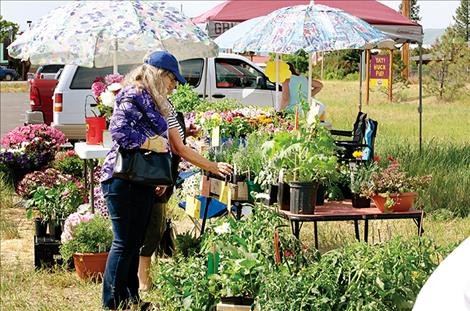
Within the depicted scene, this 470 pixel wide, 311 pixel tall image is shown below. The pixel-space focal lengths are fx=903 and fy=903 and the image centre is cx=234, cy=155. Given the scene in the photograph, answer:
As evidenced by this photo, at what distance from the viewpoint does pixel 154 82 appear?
4996mm

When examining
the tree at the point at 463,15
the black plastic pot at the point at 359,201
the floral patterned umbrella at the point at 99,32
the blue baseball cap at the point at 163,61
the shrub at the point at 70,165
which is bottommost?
the shrub at the point at 70,165

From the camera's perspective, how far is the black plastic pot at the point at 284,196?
5.07 meters

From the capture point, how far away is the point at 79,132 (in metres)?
14.0

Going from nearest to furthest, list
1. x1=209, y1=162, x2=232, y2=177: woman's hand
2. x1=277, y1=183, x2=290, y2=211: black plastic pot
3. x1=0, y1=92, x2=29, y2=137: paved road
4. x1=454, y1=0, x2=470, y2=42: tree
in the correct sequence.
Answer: x1=277, y1=183, x2=290, y2=211: black plastic pot
x1=209, y1=162, x2=232, y2=177: woman's hand
x1=0, y1=92, x2=29, y2=137: paved road
x1=454, y1=0, x2=470, y2=42: tree

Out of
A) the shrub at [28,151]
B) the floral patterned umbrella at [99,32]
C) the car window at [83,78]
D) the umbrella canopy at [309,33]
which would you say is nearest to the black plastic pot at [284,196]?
the floral patterned umbrella at [99,32]

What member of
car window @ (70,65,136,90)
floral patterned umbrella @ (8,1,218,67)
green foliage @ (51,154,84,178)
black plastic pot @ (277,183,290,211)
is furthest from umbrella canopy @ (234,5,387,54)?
car window @ (70,65,136,90)

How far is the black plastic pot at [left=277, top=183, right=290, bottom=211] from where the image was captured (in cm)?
507

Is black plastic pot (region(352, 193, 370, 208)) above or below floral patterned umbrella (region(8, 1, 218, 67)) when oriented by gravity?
below

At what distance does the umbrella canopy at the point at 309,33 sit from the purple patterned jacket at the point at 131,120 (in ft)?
12.9

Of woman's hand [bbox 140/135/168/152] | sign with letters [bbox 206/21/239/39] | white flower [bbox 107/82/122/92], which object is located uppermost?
sign with letters [bbox 206/21/239/39]

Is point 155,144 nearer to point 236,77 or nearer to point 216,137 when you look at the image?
point 216,137

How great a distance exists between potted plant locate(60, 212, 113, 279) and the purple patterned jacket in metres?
1.31

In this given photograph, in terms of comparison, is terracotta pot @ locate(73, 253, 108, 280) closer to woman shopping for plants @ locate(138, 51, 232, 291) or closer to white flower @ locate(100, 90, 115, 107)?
woman shopping for plants @ locate(138, 51, 232, 291)

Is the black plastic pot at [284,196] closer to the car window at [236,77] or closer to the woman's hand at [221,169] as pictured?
the woman's hand at [221,169]
